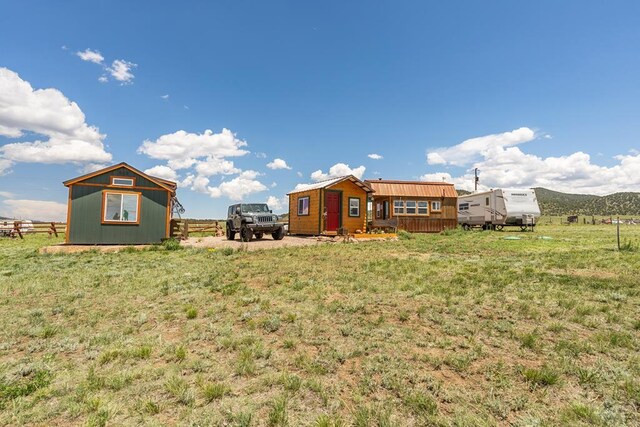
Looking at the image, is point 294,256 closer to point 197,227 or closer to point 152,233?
point 152,233

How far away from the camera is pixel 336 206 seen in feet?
74.3

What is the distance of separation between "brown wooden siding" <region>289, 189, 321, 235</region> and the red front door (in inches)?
33.1

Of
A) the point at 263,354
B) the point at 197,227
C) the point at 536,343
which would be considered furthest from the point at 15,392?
the point at 197,227

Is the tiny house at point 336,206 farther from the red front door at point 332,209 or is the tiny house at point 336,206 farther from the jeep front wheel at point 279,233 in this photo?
the jeep front wheel at point 279,233

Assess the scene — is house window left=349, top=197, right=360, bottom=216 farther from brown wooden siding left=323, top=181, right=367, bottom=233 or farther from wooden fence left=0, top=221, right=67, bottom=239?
wooden fence left=0, top=221, right=67, bottom=239

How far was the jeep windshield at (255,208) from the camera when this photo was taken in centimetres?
1909

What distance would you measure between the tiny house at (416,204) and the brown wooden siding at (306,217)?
669cm

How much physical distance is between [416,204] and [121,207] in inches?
868

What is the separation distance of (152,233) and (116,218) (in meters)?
1.97

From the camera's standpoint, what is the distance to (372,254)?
12.8 meters

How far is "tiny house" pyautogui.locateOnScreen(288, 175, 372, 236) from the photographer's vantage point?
21859 millimetres

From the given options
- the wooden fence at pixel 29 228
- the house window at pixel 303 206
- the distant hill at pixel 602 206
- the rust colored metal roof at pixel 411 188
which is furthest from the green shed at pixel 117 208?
the distant hill at pixel 602 206

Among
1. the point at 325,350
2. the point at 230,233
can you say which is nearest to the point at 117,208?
the point at 230,233

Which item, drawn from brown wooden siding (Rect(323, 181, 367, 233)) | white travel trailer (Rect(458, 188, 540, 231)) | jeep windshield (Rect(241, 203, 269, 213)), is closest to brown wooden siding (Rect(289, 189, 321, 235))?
brown wooden siding (Rect(323, 181, 367, 233))
